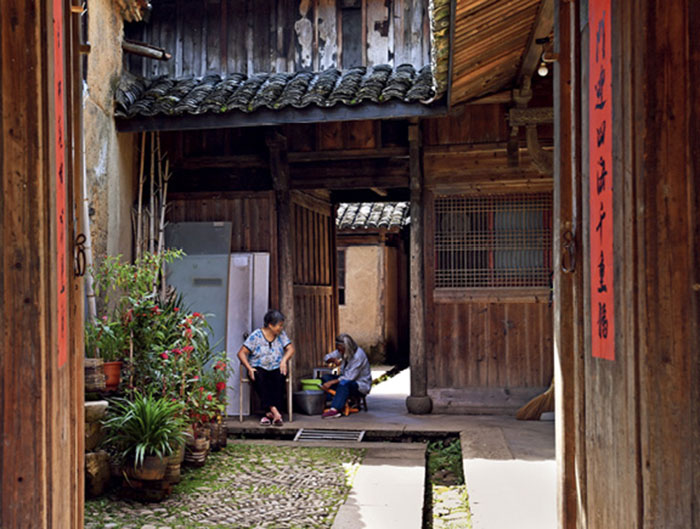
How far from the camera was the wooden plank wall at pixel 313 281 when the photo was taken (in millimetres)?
10328

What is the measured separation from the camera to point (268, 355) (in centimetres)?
908

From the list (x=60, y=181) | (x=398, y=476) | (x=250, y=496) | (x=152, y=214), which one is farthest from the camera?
(x=152, y=214)

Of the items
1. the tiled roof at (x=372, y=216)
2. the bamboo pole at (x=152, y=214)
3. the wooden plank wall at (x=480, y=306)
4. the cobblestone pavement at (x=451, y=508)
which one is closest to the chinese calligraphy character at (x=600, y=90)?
the cobblestone pavement at (x=451, y=508)

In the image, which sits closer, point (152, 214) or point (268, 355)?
point (268, 355)

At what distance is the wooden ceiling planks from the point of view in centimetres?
614

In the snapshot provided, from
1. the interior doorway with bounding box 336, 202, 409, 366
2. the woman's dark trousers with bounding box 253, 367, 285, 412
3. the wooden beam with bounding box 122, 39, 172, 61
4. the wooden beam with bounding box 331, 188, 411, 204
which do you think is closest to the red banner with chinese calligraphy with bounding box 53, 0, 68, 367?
the woman's dark trousers with bounding box 253, 367, 285, 412

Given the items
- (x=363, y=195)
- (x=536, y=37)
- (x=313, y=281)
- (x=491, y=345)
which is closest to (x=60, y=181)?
(x=536, y=37)

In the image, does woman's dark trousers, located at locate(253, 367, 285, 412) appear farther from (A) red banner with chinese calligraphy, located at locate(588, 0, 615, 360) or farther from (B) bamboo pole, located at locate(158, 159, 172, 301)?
(A) red banner with chinese calligraphy, located at locate(588, 0, 615, 360)

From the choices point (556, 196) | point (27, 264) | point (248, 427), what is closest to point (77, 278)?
point (27, 264)

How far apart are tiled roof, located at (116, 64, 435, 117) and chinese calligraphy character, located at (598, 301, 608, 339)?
5.83m

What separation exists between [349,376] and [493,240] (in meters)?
2.57

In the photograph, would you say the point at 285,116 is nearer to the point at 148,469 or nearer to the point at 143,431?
the point at 143,431

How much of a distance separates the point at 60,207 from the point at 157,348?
13.8 feet

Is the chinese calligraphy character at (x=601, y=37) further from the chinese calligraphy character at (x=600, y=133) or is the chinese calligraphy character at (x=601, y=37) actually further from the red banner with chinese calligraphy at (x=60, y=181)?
the red banner with chinese calligraphy at (x=60, y=181)
